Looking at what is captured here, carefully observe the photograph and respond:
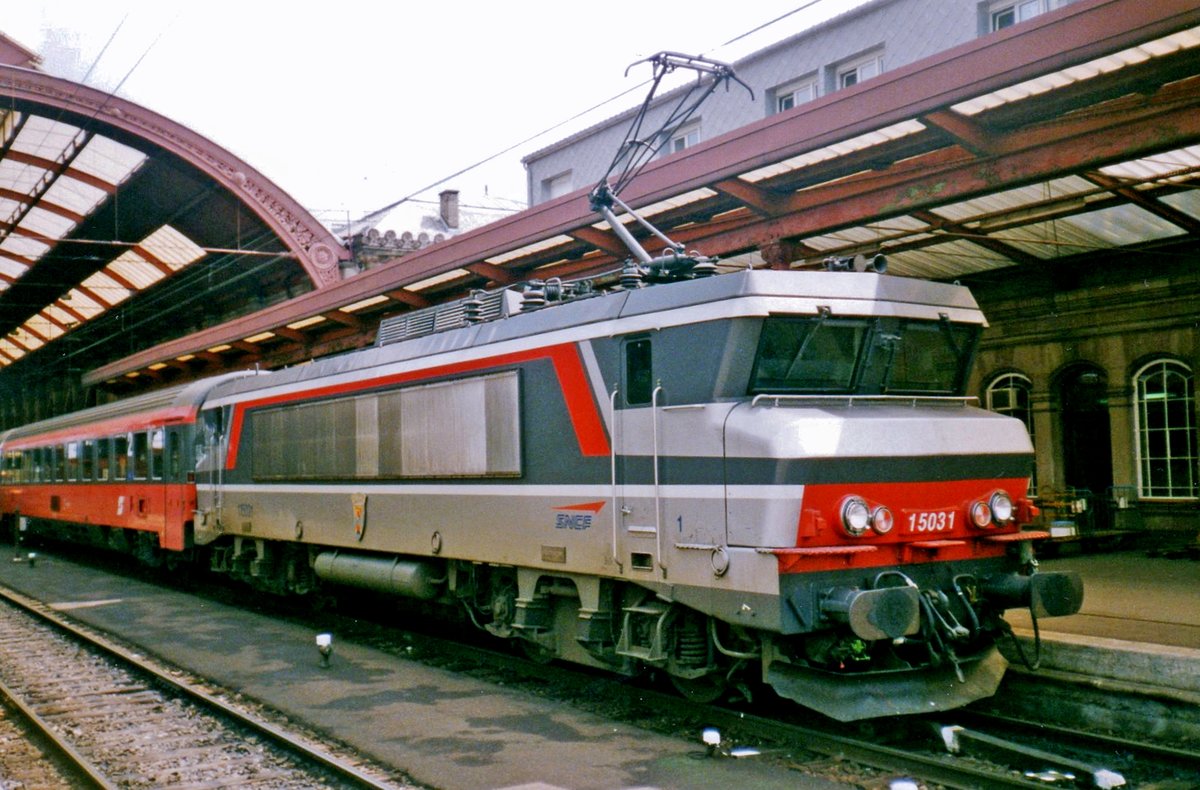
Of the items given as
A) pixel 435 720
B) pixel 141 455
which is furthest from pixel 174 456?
pixel 435 720

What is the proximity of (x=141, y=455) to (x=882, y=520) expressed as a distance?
600 inches

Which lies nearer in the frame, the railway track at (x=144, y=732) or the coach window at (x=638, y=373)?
the railway track at (x=144, y=732)

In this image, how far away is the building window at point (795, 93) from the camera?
22281 mm

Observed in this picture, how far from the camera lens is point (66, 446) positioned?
23906mm

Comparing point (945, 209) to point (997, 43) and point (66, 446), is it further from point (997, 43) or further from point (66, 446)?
point (66, 446)

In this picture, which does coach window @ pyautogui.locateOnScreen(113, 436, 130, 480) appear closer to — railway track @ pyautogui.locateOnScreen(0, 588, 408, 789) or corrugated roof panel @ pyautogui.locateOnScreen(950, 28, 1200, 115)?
railway track @ pyautogui.locateOnScreen(0, 588, 408, 789)

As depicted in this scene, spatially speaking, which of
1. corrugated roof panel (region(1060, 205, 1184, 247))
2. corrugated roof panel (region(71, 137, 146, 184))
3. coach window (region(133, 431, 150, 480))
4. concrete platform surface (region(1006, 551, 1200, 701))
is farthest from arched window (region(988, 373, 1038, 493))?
corrugated roof panel (region(71, 137, 146, 184))

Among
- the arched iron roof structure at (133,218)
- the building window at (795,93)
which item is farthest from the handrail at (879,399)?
the arched iron roof structure at (133,218)

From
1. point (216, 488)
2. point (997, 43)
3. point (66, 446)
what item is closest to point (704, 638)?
point (997, 43)

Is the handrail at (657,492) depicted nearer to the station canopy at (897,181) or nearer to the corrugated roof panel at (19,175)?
the station canopy at (897,181)

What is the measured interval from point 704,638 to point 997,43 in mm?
5381

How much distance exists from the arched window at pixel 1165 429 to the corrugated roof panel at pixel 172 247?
79.1 feet

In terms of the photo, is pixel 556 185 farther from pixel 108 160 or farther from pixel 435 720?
pixel 435 720

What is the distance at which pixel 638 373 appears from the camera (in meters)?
8.22
